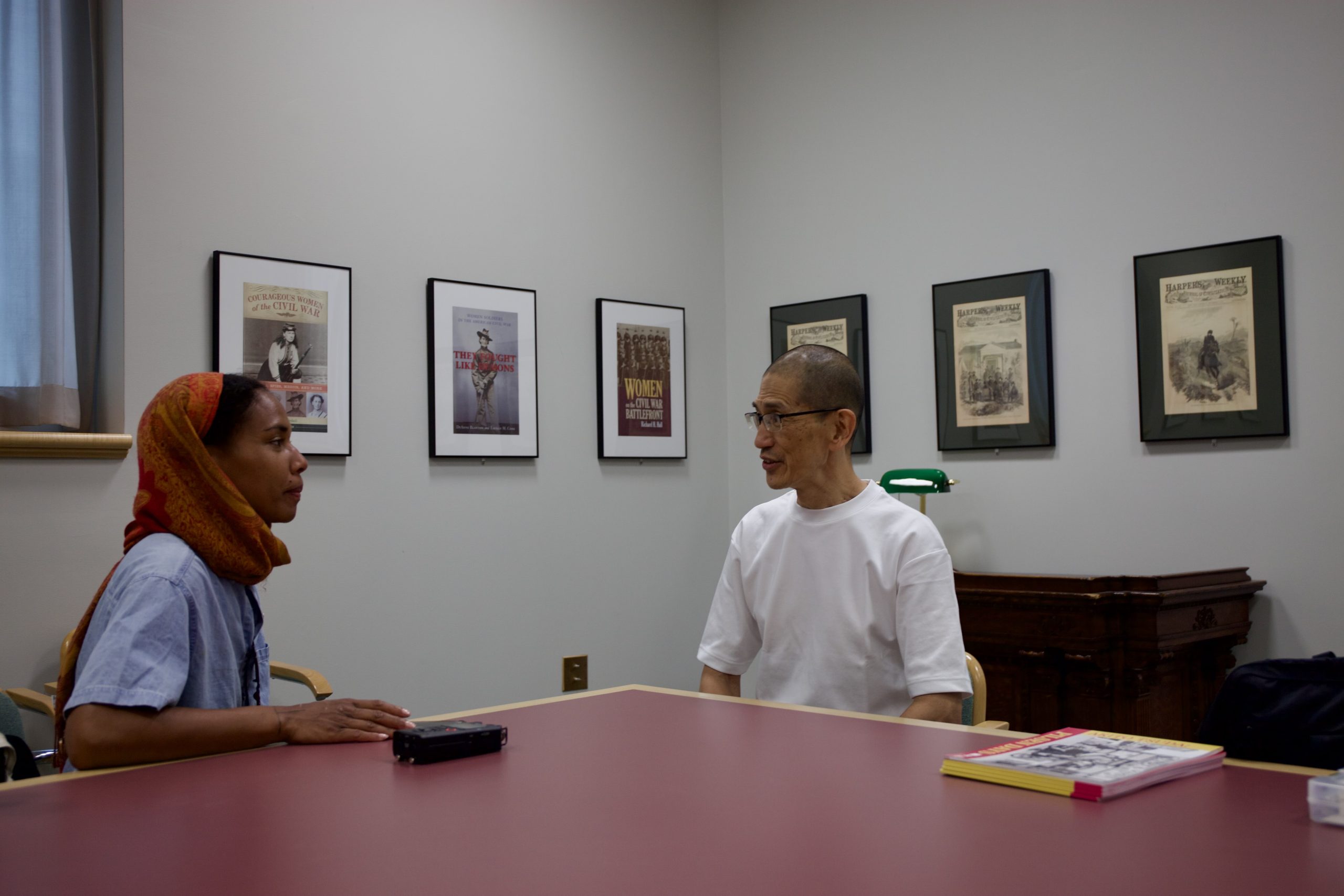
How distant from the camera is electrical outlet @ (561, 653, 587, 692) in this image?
437 cm

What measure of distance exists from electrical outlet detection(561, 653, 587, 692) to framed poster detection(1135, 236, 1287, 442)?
2302 mm

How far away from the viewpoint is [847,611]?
91.9 inches

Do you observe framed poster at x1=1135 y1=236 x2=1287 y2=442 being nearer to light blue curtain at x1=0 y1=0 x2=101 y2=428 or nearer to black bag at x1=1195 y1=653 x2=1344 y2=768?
black bag at x1=1195 y1=653 x2=1344 y2=768

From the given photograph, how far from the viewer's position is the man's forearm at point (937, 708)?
212 centimetres

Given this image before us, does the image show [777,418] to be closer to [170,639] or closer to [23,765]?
[170,639]

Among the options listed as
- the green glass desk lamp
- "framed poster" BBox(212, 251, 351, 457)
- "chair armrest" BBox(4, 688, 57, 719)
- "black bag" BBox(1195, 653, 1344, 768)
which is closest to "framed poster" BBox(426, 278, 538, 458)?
"framed poster" BBox(212, 251, 351, 457)

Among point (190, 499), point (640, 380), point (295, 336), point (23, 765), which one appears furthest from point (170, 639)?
point (640, 380)

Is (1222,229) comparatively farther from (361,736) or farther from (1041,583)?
(361,736)

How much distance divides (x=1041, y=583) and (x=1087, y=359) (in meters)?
0.93

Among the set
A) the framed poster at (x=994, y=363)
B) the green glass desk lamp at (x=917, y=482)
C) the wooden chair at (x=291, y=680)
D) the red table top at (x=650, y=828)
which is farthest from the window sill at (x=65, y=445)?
the framed poster at (x=994, y=363)

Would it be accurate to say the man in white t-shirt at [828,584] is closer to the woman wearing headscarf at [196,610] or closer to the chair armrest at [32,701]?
the woman wearing headscarf at [196,610]

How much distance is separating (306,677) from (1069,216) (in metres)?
3.06

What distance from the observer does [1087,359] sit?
3932mm

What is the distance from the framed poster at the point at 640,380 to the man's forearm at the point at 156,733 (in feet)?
9.68
